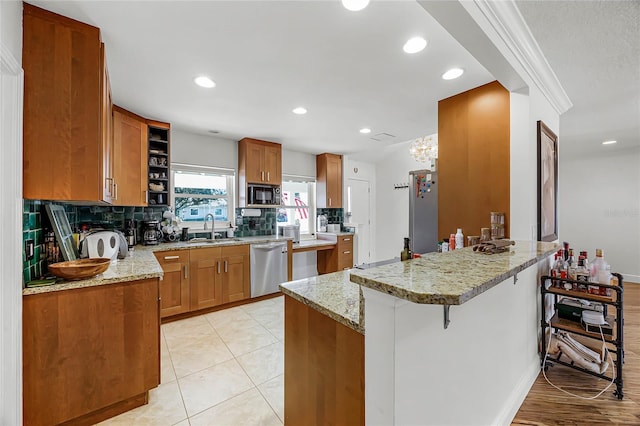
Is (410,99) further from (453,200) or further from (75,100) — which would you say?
→ (75,100)

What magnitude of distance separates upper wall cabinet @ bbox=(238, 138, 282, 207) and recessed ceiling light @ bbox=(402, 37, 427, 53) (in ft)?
8.67

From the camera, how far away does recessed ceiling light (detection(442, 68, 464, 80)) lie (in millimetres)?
2003

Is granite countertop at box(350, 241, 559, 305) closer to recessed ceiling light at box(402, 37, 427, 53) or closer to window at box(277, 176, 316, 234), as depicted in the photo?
recessed ceiling light at box(402, 37, 427, 53)

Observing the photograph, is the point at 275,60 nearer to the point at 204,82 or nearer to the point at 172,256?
the point at 204,82

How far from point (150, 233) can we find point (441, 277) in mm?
3378

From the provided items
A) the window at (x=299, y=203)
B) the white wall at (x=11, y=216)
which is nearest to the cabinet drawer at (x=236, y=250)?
the window at (x=299, y=203)

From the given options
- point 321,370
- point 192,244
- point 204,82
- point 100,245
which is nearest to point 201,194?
point 192,244

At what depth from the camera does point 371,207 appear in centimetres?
586

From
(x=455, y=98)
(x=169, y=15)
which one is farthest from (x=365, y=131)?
(x=169, y=15)

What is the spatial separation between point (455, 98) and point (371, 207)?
11.8 ft

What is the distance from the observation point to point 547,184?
2342mm

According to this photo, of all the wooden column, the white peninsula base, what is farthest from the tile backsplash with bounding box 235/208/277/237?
the white peninsula base

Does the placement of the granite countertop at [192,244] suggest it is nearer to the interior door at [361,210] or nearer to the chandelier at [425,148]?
the interior door at [361,210]

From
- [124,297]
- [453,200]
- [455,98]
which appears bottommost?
[124,297]
